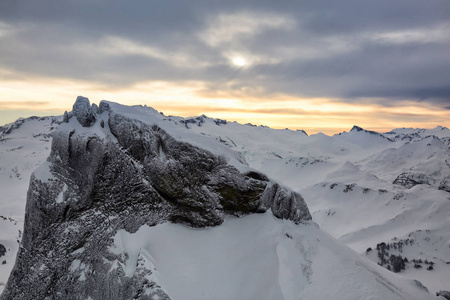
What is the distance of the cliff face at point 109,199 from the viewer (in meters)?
18.9

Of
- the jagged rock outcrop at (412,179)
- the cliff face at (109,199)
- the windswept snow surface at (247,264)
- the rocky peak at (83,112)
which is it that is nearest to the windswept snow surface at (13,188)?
the cliff face at (109,199)

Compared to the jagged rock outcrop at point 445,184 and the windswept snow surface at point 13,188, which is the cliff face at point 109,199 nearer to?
the windswept snow surface at point 13,188

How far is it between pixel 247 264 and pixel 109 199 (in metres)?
11.7

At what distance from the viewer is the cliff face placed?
1892 cm

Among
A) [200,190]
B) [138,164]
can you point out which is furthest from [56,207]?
[200,190]

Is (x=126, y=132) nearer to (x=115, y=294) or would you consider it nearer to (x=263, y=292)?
(x=115, y=294)

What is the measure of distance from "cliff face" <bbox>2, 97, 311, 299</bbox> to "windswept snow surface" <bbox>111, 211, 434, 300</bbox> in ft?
2.85

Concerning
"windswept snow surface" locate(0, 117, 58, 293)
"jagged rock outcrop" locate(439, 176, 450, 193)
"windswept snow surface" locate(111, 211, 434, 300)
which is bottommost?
"jagged rock outcrop" locate(439, 176, 450, 193)

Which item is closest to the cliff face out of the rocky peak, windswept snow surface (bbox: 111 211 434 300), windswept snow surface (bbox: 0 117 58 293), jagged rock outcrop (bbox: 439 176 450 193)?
the rocky peak

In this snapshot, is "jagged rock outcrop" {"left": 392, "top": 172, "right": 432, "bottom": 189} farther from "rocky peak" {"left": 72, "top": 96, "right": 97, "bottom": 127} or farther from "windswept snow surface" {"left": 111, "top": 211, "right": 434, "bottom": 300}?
"rocky peak" {"left": 72, "top": 96, "right": 97, "bottom": 127}

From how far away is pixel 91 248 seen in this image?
19562mm

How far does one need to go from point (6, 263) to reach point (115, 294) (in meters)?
35.9

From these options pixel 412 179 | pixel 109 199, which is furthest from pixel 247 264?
pixel 412 179

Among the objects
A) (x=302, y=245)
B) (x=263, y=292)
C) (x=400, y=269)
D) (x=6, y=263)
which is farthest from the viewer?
(x=400, y=269)
